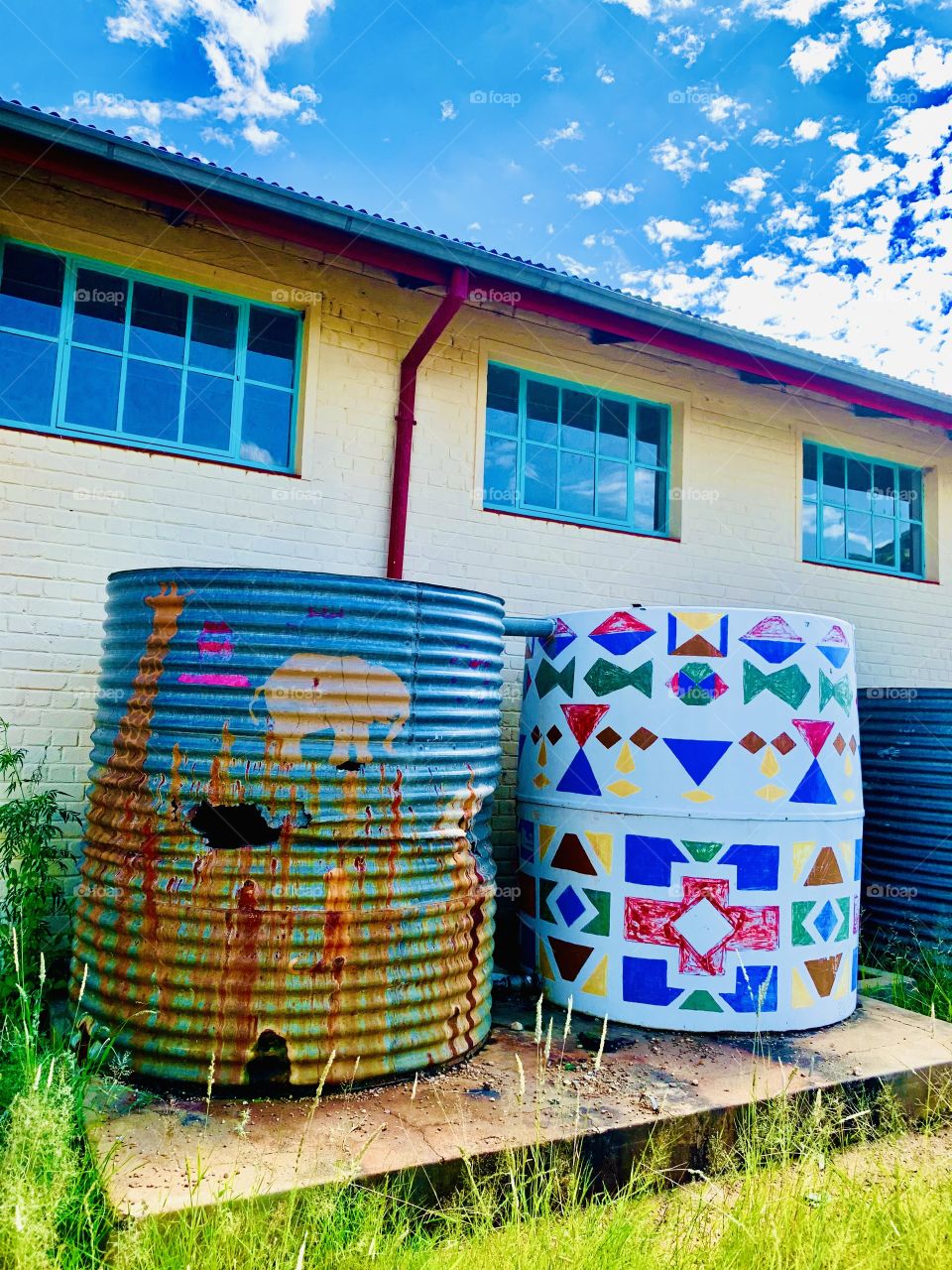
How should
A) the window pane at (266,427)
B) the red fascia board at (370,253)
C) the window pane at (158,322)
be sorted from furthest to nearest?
the window pane at (266,427) < the window pane at (158,322) < the red fascia board at (370,253)

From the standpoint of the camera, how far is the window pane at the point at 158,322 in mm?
Result: 4777

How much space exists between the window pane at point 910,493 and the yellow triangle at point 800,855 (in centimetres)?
542

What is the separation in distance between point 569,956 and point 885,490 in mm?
5939

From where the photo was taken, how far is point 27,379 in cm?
444

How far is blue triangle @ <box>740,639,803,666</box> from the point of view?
12.3ft

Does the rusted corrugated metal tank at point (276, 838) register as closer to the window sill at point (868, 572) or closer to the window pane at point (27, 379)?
the window pane at point (27, 379)

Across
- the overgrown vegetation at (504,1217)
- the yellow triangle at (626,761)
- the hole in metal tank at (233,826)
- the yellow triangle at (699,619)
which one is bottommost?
the overgrown vegetation at (504,1217)

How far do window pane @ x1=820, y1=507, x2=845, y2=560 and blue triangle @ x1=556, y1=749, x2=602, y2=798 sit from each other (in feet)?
14.5

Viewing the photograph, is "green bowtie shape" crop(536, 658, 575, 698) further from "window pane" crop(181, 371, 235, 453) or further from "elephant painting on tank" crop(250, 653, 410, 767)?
"window pane" crop(181, 371, 235, 453)

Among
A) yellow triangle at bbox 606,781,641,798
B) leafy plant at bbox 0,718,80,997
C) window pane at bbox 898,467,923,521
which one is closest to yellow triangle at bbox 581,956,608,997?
yellow triangle at bbox 606,781,641,798

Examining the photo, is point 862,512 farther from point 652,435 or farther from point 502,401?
point 502,401

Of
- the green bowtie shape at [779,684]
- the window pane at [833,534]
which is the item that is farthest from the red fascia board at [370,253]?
the green bowtie shape at [779,684]

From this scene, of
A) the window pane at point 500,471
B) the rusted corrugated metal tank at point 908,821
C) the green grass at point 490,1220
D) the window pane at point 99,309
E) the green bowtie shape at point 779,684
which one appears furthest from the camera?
the window pane at point 500,471

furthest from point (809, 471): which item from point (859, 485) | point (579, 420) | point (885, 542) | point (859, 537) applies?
point (579, 420)
